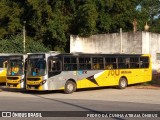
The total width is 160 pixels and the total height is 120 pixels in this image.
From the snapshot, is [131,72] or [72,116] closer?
[72,116]

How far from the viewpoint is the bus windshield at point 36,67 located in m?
23.0

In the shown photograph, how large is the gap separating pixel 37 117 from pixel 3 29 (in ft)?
108

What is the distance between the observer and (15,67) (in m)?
24.9

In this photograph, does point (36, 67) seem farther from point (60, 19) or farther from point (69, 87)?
point (60, 19)

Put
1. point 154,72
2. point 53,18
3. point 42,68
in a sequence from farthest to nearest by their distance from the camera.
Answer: point 53,18 → point 154,72 → point 42,68

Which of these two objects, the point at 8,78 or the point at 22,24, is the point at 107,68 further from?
the point at 22,24

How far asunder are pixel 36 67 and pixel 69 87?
2288 mm

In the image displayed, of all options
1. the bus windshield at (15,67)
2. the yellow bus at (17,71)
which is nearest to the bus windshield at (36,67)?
the yellow bus at (17,71)

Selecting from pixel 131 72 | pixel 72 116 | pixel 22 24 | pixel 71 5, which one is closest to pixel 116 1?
pixel 71 5

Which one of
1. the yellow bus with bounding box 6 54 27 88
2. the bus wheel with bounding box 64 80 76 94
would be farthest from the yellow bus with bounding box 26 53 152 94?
the yellow bus with bounding box 6 54 27 88

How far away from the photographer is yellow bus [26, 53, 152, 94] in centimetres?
2302

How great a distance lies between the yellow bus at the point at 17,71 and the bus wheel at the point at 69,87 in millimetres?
2577

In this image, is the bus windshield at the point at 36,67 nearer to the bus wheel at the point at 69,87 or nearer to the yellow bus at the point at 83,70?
the yellow bus at the point at 83,70

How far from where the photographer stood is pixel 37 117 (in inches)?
509
